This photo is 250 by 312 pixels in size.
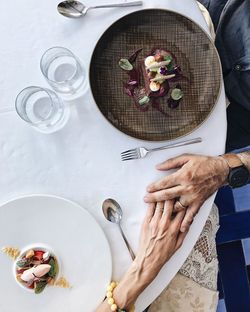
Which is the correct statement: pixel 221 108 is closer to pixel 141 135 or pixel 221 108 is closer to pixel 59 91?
pixel 141 135

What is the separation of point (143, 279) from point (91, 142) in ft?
0.93

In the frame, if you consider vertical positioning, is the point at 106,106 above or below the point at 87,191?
above

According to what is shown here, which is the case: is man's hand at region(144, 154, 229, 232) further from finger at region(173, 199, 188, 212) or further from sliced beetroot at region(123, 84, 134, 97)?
sliced beetroot at region(123, 84, 134, 97)

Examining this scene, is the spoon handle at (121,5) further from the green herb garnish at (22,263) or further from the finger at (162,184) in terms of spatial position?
the green herb garnish at (22,263)

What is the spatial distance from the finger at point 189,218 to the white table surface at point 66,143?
3.5 inches

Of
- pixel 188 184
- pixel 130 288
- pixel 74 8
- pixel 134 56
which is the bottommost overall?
pixel 130 288

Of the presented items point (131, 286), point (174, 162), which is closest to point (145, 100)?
point (174, 162)

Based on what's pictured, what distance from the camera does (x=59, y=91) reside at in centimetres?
99

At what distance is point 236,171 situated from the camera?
111cm

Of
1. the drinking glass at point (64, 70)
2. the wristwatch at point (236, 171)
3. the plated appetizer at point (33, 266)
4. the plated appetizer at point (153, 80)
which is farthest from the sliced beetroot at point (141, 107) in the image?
the plated appetizer at point (33, 266)

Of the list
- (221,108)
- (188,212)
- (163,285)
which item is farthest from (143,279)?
(221,108)

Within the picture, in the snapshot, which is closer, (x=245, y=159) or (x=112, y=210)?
(x=112, y=210)

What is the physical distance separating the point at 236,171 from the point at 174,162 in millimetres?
168

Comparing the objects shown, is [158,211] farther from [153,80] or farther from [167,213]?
[153,80]
